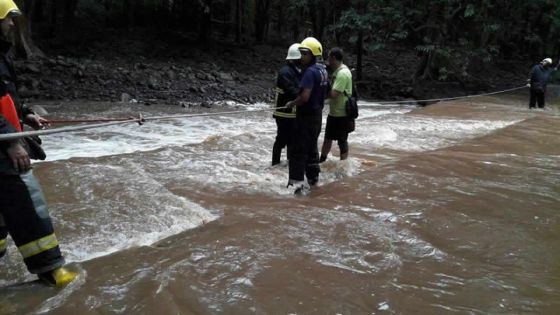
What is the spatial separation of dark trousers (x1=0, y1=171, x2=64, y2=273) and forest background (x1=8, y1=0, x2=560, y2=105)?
1256cm

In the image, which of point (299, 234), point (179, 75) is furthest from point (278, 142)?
point (179, 75)

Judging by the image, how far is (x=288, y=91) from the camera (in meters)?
6.51

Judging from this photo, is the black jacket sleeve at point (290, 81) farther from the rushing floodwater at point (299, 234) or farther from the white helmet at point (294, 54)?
the rushing floodwater at point (299, 234)

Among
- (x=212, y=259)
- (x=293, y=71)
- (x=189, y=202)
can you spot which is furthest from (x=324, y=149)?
(x=212, y=259)

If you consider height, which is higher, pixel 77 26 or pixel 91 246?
pixel 77 26

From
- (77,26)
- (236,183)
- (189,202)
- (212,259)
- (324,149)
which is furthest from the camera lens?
(77,26)

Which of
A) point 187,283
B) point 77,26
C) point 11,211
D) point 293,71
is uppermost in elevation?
point 77,26

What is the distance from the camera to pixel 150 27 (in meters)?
27.1

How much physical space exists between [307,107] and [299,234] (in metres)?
1.89

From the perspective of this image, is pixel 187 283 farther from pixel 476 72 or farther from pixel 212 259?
pixel 476 72

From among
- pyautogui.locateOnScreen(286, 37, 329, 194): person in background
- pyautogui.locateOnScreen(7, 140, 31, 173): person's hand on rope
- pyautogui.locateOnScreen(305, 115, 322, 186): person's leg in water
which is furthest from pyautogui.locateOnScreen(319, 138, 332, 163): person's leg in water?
pyautogui.locateOnScreen(7, 140, 31, 173): person's hand on rope

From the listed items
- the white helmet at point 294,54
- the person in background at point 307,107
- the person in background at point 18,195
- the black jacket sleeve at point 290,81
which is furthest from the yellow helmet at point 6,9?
the black jacket sleeve at point 290,81

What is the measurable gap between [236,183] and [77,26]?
22.7 meters

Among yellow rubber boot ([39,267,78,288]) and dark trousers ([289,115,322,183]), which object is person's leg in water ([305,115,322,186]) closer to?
dark trousers ([289,115,322,183])
